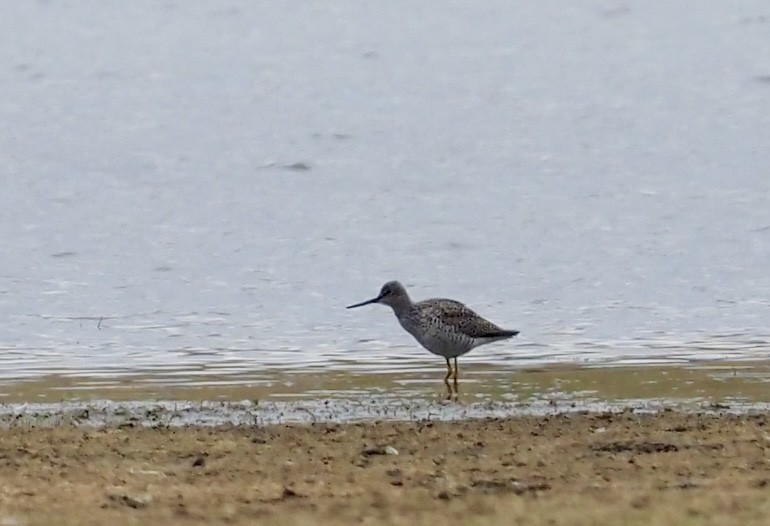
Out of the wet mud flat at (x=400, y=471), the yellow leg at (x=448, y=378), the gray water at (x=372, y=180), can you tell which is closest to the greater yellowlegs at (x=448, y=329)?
the yellow leg at (x=448, y=378)

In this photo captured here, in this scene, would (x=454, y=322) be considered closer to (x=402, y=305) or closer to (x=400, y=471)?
(x=402, y=305)

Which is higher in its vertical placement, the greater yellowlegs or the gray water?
the gray water

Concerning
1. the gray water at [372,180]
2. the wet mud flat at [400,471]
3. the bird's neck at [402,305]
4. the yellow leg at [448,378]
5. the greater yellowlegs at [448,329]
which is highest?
the gray water at [372,180]

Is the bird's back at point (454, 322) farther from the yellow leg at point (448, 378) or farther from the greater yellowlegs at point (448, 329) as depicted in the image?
the yellow leg at point (448, 378)

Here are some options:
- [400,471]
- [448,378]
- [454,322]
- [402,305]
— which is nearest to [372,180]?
[402,305]

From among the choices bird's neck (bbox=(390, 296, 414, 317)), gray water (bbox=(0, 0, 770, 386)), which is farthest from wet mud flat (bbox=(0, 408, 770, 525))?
gray water (bbox=(0, 0, 770, 386))

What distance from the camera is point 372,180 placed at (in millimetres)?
19562

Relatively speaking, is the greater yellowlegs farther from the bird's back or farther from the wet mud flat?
the wet mud flat

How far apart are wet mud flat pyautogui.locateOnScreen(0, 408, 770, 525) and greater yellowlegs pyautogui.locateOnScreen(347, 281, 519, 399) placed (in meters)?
1.91

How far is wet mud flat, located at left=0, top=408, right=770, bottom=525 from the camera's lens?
7039 mm

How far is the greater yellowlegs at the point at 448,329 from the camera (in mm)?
11883

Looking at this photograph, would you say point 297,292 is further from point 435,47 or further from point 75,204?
point 435,47

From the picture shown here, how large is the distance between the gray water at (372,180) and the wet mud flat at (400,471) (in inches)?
109

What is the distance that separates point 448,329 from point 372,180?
25.5 ft
